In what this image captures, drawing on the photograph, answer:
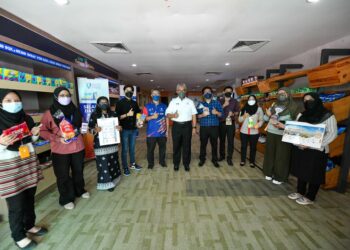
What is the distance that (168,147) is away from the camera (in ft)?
17.5

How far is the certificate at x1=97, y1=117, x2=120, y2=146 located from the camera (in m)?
2.46

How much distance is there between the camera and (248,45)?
3.58 metres

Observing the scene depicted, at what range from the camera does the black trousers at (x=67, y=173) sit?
6.92 feet

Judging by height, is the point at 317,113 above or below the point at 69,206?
above

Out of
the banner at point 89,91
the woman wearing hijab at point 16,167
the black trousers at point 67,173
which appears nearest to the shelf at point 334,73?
the black trousers at point 67,173

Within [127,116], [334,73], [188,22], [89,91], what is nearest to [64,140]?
[127,116]

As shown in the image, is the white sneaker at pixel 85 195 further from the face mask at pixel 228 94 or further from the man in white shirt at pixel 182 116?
the face mask at pixel 228 94

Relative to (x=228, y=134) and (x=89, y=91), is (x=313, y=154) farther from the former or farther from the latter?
(x=89, y=91)

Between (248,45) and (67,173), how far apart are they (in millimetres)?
4002

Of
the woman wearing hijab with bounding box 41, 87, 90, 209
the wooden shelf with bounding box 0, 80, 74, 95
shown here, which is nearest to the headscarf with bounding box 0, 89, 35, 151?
the woman wearing hijab with bounding box 41, 87, 90, 209

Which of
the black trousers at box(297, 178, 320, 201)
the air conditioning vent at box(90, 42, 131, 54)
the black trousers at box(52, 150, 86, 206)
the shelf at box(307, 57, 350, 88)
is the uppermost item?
the air conditioning vent at box(90, 42, 131, 54)

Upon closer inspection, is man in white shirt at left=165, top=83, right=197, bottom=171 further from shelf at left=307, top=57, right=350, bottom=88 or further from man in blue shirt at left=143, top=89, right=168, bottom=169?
shelf at left=307, top=57, right=350, bottom=88

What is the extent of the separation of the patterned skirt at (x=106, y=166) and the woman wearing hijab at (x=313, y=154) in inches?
106

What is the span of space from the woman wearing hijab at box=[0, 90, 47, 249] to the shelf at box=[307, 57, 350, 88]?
375 centimetres
